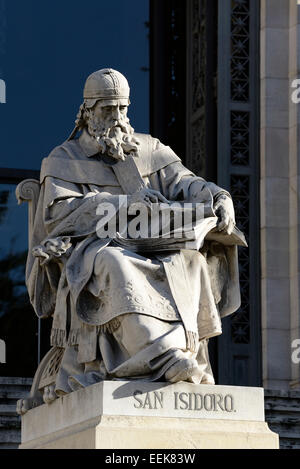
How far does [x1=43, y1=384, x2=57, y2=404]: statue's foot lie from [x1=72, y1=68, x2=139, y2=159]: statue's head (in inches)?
63.6

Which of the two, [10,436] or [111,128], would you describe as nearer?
[111,128]

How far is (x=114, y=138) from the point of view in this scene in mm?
11734

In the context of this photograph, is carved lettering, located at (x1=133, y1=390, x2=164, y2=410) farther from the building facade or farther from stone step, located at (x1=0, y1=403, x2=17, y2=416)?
the building facade

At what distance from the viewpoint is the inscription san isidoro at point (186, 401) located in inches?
417

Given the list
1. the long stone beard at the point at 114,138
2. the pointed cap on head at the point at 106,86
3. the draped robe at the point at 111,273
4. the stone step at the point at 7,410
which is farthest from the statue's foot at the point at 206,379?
the stone step at the point at 7,410

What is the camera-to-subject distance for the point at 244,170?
1614 cm

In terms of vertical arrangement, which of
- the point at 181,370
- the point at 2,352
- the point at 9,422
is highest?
the point at 181,370

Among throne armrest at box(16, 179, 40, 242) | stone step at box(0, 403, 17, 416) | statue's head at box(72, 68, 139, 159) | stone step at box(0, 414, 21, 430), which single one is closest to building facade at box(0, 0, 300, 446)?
stone step at box(0, 403, 17, 416)

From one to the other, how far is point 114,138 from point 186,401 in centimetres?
197

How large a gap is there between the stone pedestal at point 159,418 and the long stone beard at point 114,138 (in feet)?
5.75

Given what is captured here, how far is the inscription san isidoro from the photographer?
10602 mm

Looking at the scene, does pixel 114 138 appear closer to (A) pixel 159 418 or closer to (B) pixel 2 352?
(A) pixel 159 418

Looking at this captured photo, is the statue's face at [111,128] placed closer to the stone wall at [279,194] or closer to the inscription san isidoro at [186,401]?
the inscription san isidoro at [186,401]

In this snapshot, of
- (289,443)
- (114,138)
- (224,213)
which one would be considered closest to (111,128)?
(114,138)
